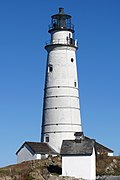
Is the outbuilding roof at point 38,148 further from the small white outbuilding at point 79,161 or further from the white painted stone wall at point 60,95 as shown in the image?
the small white outbuilding at point 79,161

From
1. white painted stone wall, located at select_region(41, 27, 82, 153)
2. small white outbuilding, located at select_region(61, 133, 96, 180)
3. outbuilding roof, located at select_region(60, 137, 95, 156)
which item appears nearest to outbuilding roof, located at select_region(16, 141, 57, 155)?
white painted stone wall, located at select_region(41, 27, 82, 153)

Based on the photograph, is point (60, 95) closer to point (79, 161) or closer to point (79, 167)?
point (79, 161)

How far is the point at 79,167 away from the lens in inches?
1863

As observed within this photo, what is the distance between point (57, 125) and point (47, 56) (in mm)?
7675

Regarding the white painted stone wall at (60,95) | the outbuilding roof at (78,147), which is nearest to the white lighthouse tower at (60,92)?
the white painted stone wall at (60,95)

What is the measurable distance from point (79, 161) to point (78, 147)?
1.53 metres

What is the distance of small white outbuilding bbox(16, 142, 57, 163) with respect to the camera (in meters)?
55.1

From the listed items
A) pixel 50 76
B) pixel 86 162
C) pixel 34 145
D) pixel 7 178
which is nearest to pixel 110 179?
pixel 86 162

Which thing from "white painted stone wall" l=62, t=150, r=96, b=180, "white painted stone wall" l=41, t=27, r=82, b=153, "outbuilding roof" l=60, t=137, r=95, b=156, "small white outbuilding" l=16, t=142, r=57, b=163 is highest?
"white painted stone wall" l=41, t=27, r=82, b=153

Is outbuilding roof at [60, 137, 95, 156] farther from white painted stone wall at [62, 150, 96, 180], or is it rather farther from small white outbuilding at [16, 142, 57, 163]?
small white outbuilding at [16, 142, 57, 163]

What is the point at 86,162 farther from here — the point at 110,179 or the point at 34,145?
the point at 34,145

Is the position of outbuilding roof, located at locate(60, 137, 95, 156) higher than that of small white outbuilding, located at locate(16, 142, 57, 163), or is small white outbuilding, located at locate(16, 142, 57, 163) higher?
small white outbuilding, located at locate(16, 142, 57, 163)

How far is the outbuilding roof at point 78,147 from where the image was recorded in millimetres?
47781

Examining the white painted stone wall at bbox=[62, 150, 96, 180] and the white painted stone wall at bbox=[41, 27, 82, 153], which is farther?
the white painted stone wall at bbox=[41, 27, 82, 153]
